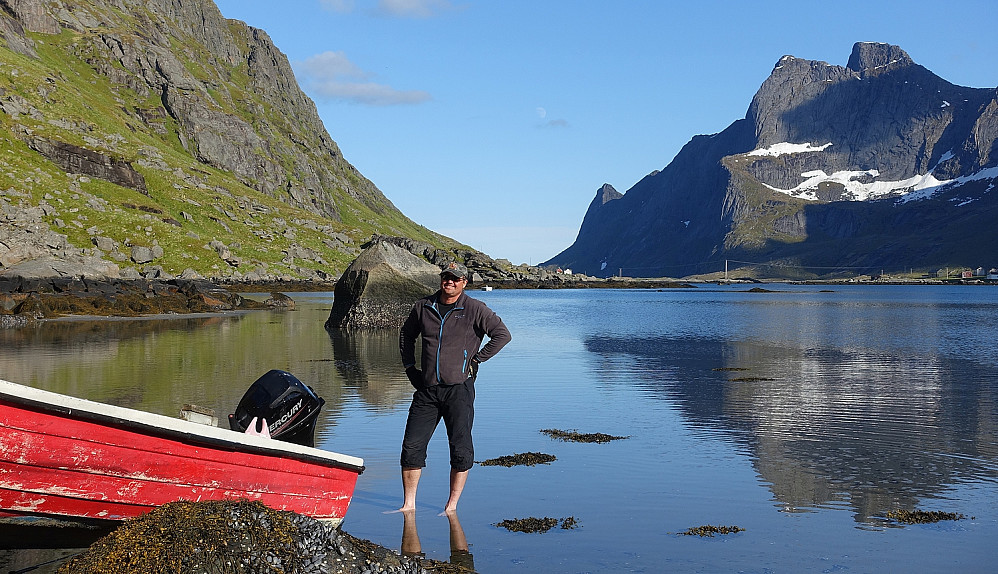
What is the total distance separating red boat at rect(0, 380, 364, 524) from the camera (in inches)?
303

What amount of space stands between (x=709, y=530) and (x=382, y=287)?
33750 mm

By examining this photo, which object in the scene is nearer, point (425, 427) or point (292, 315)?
point (425, 427)

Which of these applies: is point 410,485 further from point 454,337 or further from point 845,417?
point 845,417

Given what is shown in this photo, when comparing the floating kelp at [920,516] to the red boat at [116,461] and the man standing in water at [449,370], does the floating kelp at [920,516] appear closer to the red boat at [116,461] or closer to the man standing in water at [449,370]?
the man standing in water at [449,370]

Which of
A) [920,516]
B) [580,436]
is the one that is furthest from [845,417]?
[920,516]

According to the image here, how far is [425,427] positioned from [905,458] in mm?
7846

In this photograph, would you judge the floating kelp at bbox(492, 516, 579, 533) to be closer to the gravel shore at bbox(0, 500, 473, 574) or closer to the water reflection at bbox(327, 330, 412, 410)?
the gravel shore at bbox(0, 500, 473, 574)

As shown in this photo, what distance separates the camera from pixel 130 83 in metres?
189

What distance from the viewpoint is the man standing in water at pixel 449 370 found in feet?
33.4

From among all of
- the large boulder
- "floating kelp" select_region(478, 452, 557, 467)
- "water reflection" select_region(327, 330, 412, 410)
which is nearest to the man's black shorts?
"floating kelp" select_region(478, 452, 557, 467)

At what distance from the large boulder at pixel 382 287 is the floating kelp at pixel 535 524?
31271 millimetres

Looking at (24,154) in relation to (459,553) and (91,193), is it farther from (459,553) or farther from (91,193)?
(459,553)

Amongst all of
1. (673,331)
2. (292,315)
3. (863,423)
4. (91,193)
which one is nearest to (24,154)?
(91,193)

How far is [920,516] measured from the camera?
33.3ft
